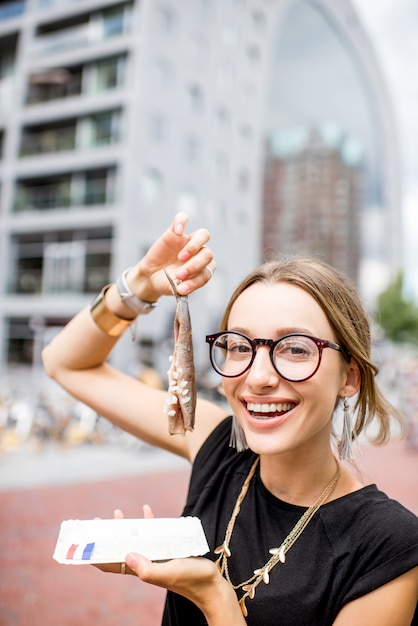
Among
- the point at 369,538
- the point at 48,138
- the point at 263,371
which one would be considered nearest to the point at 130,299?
the point at 263,371

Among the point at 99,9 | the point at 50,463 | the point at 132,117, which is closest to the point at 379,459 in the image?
the point at 50,463

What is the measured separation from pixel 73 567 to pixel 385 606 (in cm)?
471

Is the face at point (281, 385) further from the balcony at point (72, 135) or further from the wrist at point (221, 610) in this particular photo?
the balcony at point (72, 135)

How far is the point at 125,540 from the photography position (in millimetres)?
1104

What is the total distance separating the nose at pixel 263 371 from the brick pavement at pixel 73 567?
1179 millimetres

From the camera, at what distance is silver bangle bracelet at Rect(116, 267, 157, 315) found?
163 cm

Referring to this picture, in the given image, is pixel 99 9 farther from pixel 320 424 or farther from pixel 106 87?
pixel 320 424

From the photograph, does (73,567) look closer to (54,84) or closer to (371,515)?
(371,515)

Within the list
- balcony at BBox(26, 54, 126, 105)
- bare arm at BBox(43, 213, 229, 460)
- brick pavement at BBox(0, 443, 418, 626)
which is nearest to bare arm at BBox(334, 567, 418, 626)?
bare arm at BBox(43, 213, 229, 460)

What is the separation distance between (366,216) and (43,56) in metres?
34.2

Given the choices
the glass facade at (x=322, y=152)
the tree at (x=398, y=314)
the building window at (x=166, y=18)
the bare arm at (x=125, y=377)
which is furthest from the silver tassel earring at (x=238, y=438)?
the glass facade at (x=322, y=152)

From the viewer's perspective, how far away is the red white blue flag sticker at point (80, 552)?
109 cm

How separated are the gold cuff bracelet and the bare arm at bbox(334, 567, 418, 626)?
0.95m

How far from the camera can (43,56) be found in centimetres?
2709
